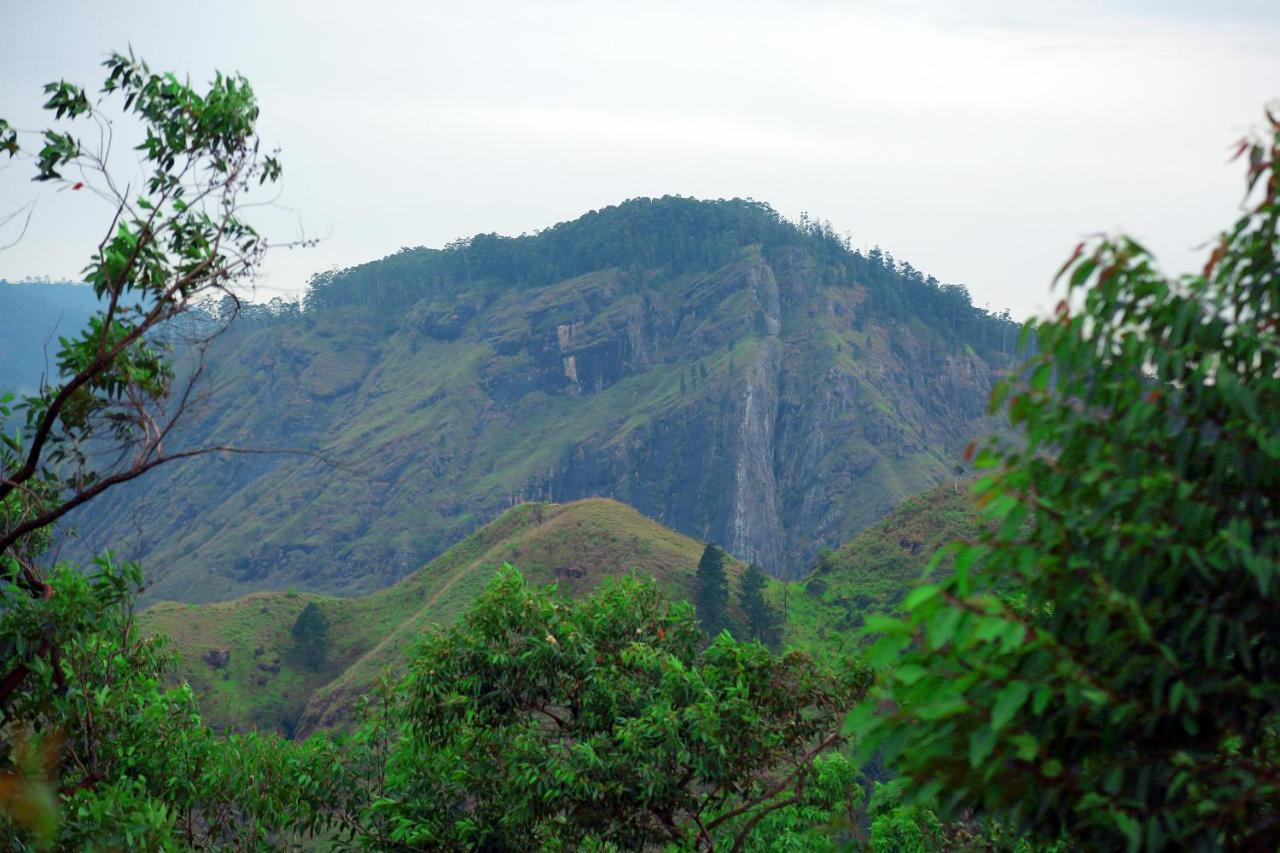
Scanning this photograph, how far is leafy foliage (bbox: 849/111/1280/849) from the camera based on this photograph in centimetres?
334

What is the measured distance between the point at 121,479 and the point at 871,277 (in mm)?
165692

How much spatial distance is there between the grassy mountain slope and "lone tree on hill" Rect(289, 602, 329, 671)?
1260 inches

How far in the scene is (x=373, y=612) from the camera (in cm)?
7931

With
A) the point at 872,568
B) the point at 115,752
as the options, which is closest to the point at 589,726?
the point at 115,752

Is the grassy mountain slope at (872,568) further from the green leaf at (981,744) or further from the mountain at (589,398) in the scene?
the green leaf at (981,744)

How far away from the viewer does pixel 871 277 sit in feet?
543

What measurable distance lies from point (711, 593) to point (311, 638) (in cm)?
2831

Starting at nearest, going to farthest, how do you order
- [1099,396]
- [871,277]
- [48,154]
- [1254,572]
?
[1254,572] < [1099,396] < [48,154] < [871,277]

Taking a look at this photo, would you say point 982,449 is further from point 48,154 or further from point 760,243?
point 760,243

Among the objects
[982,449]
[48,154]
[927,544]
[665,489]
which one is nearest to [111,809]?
[48,154]

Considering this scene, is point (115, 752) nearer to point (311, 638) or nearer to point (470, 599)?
point (470, 599)

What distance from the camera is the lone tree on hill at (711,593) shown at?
68.1 meters

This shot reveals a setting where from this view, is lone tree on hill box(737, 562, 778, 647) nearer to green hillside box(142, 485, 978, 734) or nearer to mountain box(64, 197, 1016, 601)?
green hillside box(142, 485, 978, 734)

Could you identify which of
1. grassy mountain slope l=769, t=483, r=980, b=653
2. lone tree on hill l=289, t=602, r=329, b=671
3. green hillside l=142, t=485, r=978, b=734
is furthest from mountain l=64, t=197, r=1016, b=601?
lone tree on hill l=289, t=602, r=329, b=671
